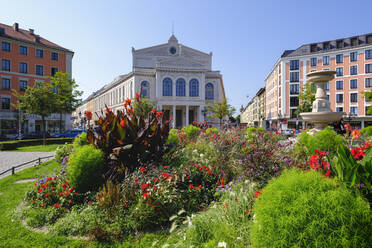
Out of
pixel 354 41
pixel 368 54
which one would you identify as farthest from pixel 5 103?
pixel 354 41

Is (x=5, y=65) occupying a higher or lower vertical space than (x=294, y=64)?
lower

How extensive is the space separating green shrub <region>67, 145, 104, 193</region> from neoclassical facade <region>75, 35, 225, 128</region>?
108ft

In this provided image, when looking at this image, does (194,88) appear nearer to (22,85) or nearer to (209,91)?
(209,91)

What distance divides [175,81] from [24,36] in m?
28.9

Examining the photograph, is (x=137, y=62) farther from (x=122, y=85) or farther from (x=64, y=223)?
(x=64, y=223)

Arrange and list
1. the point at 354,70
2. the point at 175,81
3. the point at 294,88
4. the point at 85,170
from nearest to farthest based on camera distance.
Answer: the point at 85,170, the point at 354,70, the point at 175,81, the point at 294,88

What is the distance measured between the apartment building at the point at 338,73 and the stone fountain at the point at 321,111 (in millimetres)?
33250

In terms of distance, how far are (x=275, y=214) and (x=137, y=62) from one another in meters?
50.5

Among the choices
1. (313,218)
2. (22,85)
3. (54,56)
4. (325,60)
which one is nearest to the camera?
(313,218)

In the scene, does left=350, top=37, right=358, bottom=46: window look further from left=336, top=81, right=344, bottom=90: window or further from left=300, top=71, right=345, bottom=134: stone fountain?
left=300, top=71, right=345, bottom=134: stone fountain

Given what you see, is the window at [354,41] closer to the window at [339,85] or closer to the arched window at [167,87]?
the window at [339,85]

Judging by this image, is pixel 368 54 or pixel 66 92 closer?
pixel 66 92

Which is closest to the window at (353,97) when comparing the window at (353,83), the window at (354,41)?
the window at (353,83)

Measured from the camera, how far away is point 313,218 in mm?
1924
